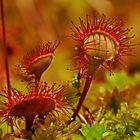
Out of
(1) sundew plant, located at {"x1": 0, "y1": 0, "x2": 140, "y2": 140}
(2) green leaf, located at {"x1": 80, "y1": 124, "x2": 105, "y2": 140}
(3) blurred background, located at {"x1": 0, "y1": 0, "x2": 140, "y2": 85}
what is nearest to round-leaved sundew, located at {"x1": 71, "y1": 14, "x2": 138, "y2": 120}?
(1) sundew plant, located at {"x1": 0, "y1": 0, "x2": 140, "y2": 140}

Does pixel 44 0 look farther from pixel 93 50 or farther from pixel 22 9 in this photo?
pixel 93 50

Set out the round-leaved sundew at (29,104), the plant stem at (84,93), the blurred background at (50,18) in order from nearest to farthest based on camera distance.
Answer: the round-leaved sundew at (29,104) → the plant stem at (84,93) → the blurred background at (50,18)

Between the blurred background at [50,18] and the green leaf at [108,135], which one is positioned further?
the blurred background at [50,18]

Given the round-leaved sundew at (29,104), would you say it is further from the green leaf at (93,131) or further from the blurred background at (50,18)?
the blurred background at (50,18)

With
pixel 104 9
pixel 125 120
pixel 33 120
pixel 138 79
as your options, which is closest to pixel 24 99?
pixel 33 120

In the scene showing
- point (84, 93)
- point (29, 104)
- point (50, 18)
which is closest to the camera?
point (29, 104)

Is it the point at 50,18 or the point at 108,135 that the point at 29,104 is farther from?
the point at 50,18

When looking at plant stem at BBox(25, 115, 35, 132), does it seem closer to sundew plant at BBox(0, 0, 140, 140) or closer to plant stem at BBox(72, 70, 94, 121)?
sundew plant at BBox(0, 0, 140, 140)

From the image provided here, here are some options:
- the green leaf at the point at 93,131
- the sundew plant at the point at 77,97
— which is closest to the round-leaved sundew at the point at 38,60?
the sundew plant at the point at 77,97

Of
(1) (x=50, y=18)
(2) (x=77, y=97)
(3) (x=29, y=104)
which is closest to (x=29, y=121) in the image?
(3) (x=29, y=104)

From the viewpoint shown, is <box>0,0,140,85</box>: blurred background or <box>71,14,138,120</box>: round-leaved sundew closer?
<box>71,14,138,120</box>: round-leaved sundew
